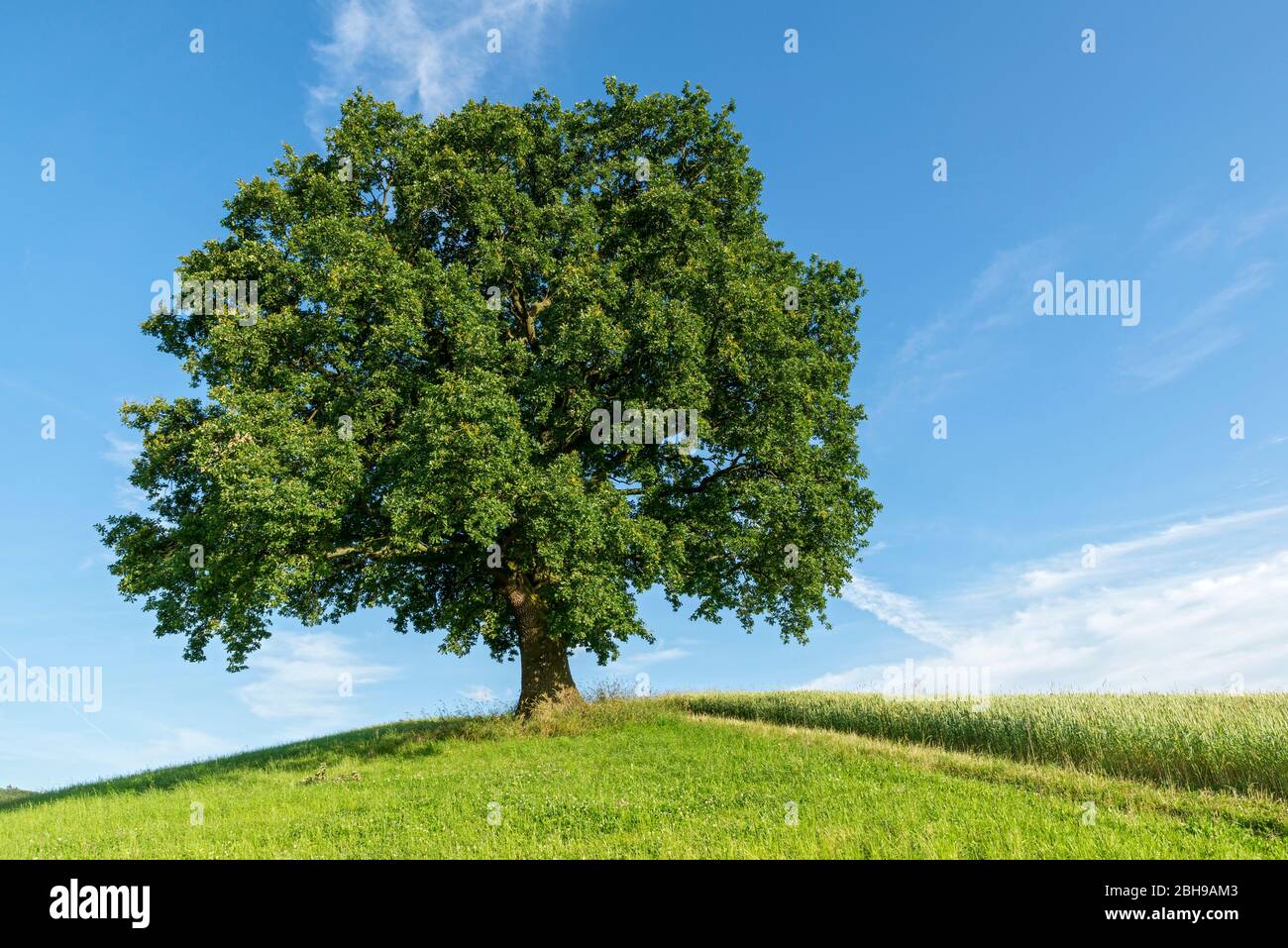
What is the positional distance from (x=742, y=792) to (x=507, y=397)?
12474mm

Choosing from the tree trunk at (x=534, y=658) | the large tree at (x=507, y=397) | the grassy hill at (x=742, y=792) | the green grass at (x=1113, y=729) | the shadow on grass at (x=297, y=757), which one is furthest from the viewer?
the tree trunk at (x=534, y=658)

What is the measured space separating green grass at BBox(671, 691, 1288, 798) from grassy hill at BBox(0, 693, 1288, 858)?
0.22 ft

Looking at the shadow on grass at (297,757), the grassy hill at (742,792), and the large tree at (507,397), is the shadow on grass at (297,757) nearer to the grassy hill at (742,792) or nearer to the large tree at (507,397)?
the grassy hill at (742,792)

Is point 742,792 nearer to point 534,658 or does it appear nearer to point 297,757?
point 534,658

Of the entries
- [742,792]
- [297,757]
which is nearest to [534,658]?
[297,757]

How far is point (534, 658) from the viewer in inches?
1124

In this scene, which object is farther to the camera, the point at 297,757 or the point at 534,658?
the point at 534,658

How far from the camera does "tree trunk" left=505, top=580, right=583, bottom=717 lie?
1111 inches

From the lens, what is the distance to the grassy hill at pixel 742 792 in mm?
13219

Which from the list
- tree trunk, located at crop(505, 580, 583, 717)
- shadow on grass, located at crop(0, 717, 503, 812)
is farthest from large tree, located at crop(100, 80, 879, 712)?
shadow on grass, located at crop(0, 717, 503, 812)

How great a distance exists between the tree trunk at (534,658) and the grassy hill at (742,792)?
36.4 inches

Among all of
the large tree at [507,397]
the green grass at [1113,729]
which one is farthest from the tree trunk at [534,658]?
the green grass at [1113,729]
